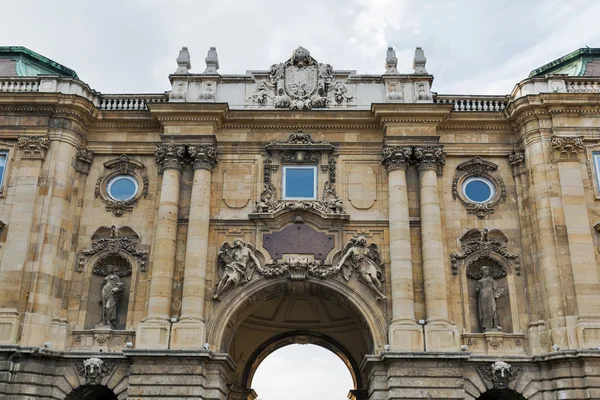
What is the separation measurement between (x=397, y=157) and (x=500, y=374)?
6893 millimetres

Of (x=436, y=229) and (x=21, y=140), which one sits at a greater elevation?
(x=21, y=140)

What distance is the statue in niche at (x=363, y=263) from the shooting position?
19.5 meters

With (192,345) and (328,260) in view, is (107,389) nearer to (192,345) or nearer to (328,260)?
(192,345)

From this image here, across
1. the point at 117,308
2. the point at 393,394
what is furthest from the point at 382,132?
the point at 117,308

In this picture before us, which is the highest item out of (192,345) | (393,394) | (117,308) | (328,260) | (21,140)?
(21,140)

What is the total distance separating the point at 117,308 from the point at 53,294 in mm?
1837

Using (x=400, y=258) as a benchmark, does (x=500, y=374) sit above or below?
below

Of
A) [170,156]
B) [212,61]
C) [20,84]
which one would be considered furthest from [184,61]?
→ [20,84]

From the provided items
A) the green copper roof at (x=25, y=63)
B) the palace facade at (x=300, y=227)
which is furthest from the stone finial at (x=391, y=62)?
the green copper roof at (x=25, y=63)

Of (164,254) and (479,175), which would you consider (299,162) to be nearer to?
(164,254)

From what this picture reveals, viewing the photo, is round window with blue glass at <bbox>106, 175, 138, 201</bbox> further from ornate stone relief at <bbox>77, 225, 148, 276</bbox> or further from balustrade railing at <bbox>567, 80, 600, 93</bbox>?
balustrade railing at <bbox>567, 80, 600, 93</bbox>

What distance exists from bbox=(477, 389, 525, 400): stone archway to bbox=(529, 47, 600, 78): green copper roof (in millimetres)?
10439

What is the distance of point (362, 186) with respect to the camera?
20938 millimetres

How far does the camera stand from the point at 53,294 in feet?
63.0
